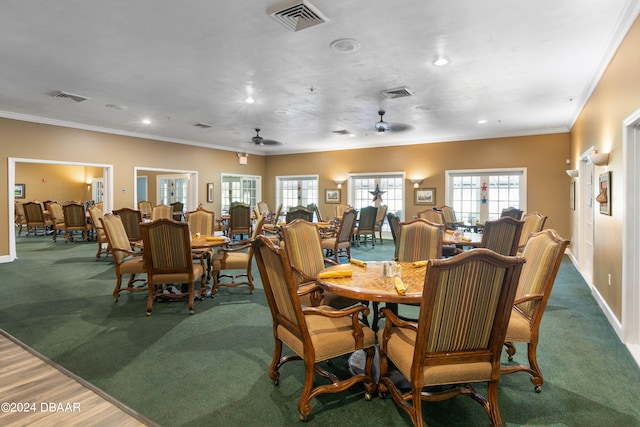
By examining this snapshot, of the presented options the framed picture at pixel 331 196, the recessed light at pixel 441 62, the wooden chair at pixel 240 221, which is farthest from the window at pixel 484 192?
the recessed light at pixel 441 62

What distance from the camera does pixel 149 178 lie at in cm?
1237

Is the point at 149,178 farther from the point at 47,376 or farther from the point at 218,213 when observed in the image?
the point at 47,376

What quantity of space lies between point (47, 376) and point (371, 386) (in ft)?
7.45

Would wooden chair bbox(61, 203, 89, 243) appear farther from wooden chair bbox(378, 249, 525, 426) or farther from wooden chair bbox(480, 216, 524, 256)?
wooden chair bbox(378, 249, 525, 426)

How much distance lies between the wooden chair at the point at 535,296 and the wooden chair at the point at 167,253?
2973mm

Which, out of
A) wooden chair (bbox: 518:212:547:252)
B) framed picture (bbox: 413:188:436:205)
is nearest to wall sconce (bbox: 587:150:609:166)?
wooden chair (bbox: 518:212:547:252)

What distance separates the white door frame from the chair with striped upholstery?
90.5 inches

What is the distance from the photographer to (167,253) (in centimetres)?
367

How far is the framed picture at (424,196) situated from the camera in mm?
9289

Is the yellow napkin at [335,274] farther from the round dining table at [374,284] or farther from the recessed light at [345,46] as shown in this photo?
the recessed light at [345,46]

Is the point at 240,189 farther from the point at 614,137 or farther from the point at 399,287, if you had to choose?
the point at 399,287

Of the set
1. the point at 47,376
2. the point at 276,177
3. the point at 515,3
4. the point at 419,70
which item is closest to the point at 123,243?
the point at 47,376

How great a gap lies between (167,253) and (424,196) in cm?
728

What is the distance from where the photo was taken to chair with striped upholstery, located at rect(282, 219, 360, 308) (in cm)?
294
